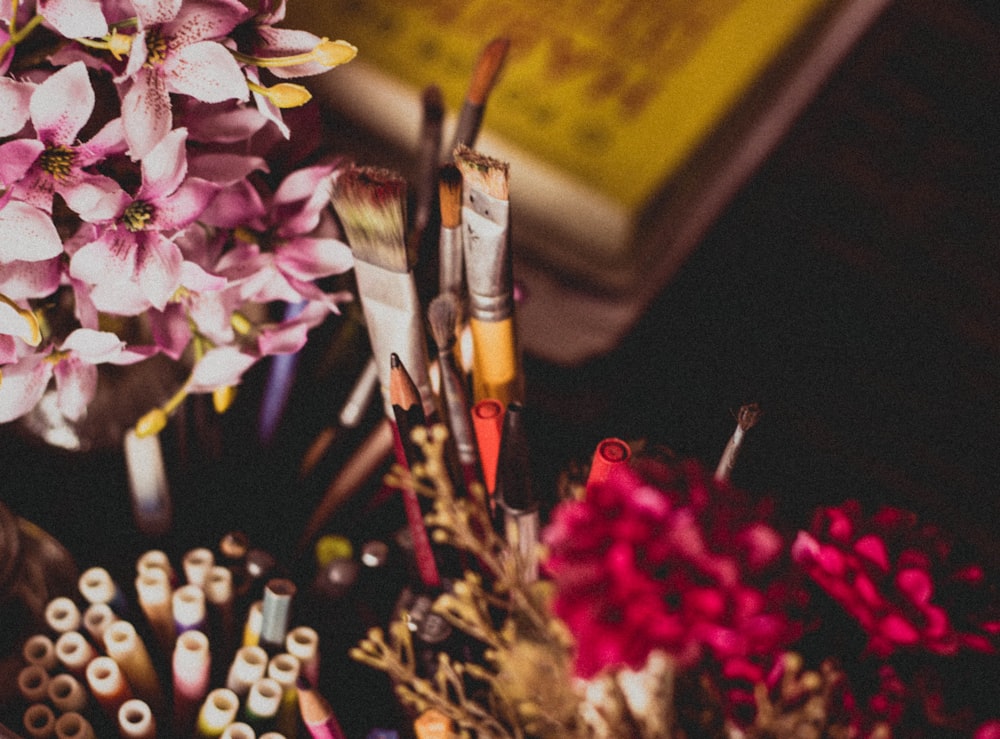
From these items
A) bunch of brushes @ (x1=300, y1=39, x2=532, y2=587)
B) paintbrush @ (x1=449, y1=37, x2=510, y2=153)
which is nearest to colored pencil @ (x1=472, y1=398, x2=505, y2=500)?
bunch of brushes @ (x1=300, y1=39, x2=532, y2=587)

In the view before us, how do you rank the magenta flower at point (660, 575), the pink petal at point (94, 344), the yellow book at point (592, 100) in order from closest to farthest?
the magenta flower at point (660, 575) → the pink petal at point (94, 344) → the yellow book at point (592, 100)

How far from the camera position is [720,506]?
9.1 inches

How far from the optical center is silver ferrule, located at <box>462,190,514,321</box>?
30 centimetres

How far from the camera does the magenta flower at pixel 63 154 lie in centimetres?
27

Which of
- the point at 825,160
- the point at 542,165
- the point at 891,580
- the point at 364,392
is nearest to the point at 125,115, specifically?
the point at 364,392

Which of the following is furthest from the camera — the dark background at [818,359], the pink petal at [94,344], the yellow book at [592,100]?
the yellow book at [592,100]

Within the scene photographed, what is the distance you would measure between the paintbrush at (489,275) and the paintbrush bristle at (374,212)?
0.02 meters

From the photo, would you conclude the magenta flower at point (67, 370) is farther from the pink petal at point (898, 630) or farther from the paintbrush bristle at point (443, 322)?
the pink petal at point (898, 630)

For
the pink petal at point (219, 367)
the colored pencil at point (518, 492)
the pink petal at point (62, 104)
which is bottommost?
the pink petal at point (219, 367)

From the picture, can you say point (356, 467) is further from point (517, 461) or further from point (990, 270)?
point (990, 270)

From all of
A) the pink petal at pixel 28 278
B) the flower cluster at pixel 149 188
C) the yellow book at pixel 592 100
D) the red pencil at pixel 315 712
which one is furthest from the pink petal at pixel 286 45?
the yellow book at pixel 592 100

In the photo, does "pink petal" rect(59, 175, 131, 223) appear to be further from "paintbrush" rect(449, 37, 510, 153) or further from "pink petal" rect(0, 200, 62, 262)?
"paintbrush" rect(449, 37, 510, 153)

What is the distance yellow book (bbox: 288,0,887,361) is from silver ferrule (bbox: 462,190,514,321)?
0.98 feet

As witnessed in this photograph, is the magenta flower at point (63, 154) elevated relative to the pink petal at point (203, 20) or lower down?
lower down
